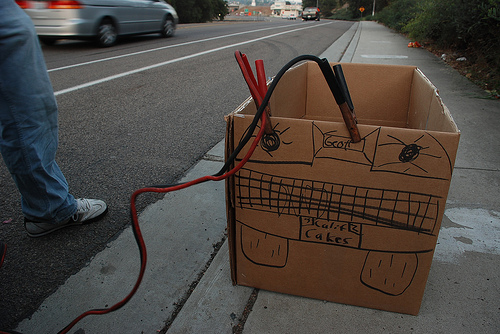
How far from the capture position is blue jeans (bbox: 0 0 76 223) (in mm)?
1567

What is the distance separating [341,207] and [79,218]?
1435mm

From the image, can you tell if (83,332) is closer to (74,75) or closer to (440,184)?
(440,184)

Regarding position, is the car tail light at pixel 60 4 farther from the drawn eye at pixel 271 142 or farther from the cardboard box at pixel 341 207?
the drawn eye at pixel 271 142

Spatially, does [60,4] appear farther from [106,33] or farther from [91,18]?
[106,33]

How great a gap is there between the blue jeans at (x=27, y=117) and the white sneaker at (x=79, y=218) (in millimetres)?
59

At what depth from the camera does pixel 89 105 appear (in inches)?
171

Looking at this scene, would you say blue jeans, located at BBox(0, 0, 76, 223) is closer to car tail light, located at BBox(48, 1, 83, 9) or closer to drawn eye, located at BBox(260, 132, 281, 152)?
drawn eye, located at BBox(260, 132, 281, 152)

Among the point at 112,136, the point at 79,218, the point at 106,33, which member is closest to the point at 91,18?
the point at 106,33

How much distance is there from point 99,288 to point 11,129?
0.80 metres

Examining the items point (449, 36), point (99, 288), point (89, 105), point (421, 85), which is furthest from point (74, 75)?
point (449, 36)

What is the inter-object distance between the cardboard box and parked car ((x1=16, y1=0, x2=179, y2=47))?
7.49 m

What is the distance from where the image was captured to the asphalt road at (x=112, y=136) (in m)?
1.78

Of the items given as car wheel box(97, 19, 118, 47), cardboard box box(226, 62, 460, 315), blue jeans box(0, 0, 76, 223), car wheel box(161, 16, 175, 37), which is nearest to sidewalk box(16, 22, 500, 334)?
cardboard box box(226, 62, 460, 315)

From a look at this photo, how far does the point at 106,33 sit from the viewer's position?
8383 mm
